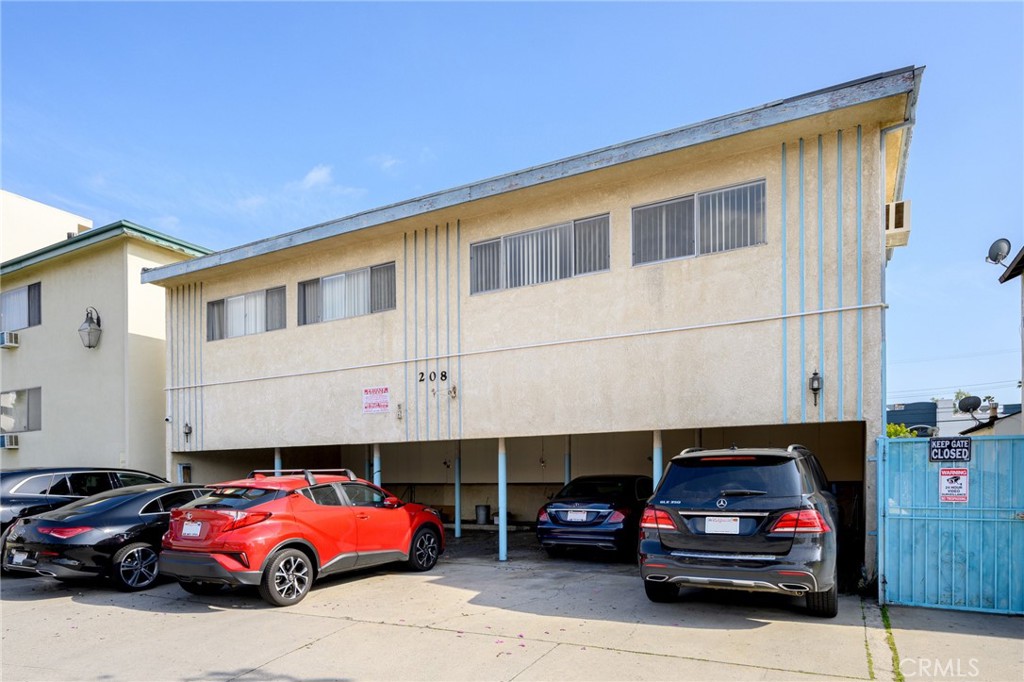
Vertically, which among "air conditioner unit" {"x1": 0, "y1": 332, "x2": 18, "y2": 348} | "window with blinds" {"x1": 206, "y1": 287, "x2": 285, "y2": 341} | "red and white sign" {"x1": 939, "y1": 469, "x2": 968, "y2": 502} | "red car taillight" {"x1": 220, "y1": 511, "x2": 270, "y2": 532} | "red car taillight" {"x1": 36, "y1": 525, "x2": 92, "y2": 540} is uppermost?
"window with blinds" {"x1": 206, "y1": 287, "x2": 285, "y2": 341}

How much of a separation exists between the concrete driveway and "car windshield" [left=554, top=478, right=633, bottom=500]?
66.9 inches

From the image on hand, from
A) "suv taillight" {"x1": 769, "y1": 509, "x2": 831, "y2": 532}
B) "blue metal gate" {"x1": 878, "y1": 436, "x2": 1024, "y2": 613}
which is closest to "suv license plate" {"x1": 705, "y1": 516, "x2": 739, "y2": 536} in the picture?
"suv taillight" {"x1": 769, "y1": 509, "x2": 831, "y2": 532}

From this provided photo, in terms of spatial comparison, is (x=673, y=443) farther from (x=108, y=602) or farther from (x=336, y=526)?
(x=108, y=602)

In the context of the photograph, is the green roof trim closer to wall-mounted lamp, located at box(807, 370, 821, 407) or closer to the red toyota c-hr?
the red toyota c-hr

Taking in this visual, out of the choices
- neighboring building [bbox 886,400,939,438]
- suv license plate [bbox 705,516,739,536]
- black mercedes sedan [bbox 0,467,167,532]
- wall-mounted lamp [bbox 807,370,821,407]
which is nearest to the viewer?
suv license plate [bbox 705,516,739,536]

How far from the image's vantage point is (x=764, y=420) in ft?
28.2

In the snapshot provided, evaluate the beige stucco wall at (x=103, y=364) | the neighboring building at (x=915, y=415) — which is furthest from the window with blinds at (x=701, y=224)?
the neighboring building at (x=915, y=415)

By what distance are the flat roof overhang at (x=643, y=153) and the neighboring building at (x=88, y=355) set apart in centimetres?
336

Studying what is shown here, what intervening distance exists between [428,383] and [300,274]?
3921 millimetres

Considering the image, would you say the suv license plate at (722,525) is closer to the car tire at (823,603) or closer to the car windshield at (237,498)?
the car tire at (823,603)

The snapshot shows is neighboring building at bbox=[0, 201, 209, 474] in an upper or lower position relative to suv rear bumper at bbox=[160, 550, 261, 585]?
upper

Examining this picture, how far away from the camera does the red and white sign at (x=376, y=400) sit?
39.6 feet

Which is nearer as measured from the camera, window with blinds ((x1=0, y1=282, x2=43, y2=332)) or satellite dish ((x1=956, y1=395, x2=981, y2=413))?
window with blinds ((x1=0, y1=282, x2=43, y2=332))

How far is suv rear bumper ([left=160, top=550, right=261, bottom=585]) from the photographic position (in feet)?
24.8
